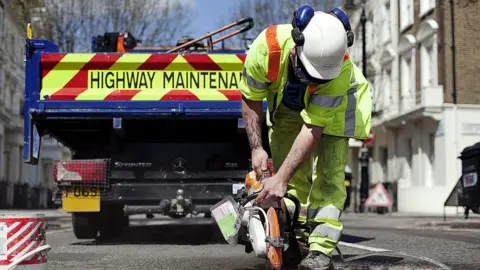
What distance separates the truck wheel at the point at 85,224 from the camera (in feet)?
28.7

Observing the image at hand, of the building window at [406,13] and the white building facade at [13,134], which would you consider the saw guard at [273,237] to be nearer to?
the building window at [406,13]

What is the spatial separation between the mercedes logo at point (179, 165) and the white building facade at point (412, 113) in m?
18.9

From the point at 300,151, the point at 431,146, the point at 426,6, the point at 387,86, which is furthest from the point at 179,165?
the point at 387,86

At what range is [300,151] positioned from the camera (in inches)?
163

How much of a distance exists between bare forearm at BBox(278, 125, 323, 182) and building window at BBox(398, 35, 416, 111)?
26374mm

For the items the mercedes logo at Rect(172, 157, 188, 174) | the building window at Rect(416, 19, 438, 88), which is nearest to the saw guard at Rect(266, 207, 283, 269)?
the mercedes logo at Rect(172, 157, 188, 174)

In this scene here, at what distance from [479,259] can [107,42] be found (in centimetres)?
589

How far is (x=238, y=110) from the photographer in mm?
7535

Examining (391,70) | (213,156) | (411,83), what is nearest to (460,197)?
(213,156)

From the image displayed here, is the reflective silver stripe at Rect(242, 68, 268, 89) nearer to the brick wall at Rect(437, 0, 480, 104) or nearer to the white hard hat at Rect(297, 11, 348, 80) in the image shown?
the white hard hat at Rect(297, 11, 348, 80)

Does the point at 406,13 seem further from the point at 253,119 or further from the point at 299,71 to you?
the point at 299,71

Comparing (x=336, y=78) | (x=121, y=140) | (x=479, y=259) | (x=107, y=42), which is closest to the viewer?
(x=336, y=78)

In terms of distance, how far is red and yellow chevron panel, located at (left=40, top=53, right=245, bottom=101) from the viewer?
767cm

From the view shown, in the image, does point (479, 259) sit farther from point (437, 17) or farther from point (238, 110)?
point (437, 17)
